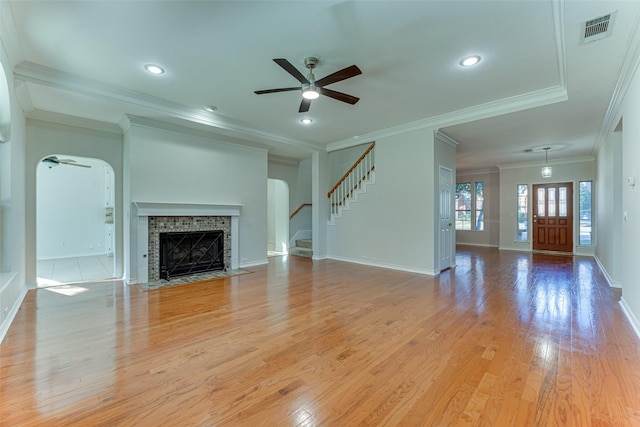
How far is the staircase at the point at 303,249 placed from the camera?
8172 millimetres

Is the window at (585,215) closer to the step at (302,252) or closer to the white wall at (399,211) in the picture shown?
the white wall at (399,211)

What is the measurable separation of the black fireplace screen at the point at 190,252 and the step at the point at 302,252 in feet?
8.76

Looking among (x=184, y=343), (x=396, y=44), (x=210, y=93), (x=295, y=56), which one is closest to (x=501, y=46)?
(x=396, y=44)

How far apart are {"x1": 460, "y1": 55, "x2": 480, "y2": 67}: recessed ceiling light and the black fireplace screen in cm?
510

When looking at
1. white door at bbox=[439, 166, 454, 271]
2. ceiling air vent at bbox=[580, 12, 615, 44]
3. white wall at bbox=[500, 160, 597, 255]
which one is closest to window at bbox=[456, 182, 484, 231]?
white wall at bbox=[500, 160, 597, 255]

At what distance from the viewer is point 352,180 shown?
7262 millimetres

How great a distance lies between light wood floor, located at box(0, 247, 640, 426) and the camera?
1.77 m

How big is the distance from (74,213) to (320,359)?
8.91 meters

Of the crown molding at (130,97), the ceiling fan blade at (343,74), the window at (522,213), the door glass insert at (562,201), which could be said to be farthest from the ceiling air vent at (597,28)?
the window at (522,213)

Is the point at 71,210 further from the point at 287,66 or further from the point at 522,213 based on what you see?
the point at 522,213

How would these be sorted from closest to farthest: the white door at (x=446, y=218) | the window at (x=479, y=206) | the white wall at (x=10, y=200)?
the white wall at (x=10, y=200)
the white door at (x=446, y=218)
the window at (x=479, y=206)

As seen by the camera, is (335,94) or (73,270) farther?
(73,270)

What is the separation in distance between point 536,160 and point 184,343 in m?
10.3

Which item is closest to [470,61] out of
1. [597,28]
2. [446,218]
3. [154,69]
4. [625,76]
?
[597,28]
